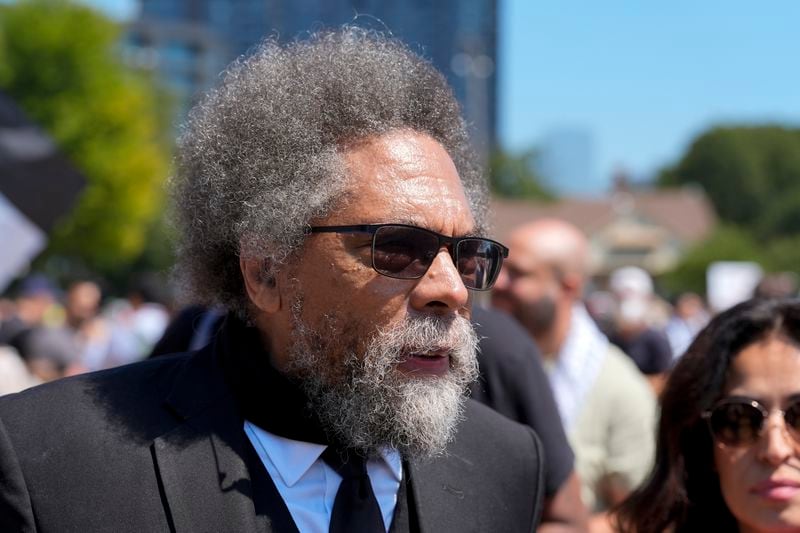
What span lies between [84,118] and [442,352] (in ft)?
115

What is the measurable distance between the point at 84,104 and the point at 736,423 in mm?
35420

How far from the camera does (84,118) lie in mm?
35188

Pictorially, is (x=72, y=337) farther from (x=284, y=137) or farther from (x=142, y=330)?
(x=284, y=137)

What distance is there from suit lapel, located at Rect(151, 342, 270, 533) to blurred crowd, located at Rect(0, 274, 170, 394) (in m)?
3.51

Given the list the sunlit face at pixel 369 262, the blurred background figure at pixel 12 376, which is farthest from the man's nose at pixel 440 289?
the blurred background figure at pixel 12 376

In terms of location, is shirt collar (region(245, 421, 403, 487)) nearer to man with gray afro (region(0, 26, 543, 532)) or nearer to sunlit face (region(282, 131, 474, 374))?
man with gray afro (region(0, 26, 543, 532))

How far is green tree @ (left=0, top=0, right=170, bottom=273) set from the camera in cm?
3472

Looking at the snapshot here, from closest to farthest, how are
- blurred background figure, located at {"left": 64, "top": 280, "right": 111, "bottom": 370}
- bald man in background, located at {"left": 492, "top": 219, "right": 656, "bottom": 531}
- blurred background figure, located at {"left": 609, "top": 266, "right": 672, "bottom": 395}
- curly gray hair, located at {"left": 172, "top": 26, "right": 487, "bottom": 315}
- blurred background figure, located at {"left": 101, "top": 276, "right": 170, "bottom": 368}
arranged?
curly gray hair, located at {"left": 172, "top": 26, "right": 487, "bottom": 315}, bald man in background, located at {"left": 492, "top": 219, "right": 656, "bottom": 531}, blurred background figure, located at {"left": 609, "top": 266, "right": 672, "bottom": 395}, blurred background figure, located at {"left": 101, "top": 276, "right": 170, "bottom": 368}, blurred background figure, located at {"left": 64, "top": 280, "right": 111, "bottom": 370}

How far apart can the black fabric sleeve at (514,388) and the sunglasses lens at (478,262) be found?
1.00m

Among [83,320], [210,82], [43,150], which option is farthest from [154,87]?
[210,82]

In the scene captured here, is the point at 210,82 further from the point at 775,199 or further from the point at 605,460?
the point at 775,199

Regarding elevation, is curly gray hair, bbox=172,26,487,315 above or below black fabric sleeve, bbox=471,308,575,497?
above

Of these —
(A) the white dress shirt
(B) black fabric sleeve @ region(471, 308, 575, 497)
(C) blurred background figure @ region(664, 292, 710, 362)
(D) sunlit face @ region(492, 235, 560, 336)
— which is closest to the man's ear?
(A) the white dress shirt

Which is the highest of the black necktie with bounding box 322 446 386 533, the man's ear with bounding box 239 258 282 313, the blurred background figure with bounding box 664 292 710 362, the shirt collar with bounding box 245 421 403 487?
the man's ear with bounding box 239 258 282 313
